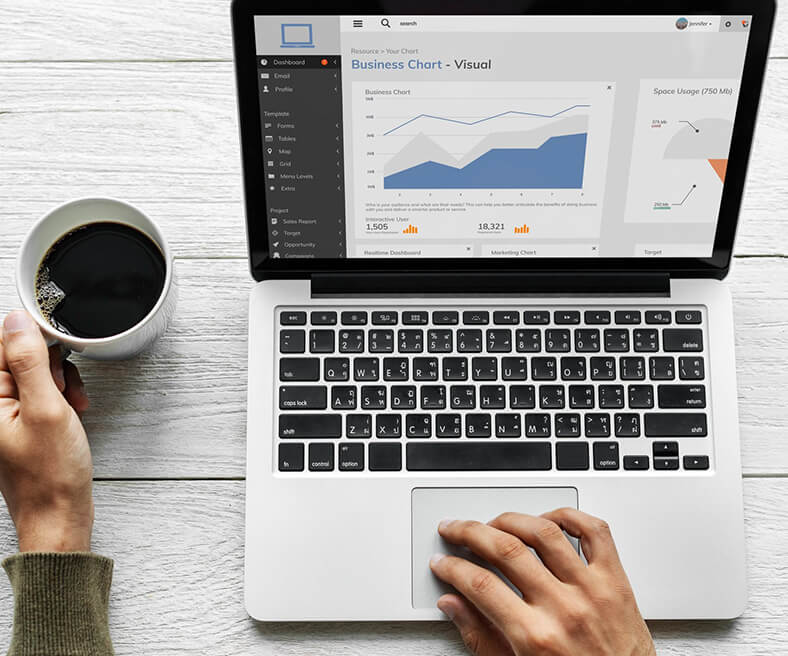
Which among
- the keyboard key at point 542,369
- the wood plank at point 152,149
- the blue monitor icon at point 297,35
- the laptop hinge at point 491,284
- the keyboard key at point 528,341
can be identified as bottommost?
the keyboard key at point 542,369

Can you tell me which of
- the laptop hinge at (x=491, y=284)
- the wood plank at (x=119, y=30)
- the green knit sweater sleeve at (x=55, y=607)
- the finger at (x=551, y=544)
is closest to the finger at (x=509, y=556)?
the finger at (x=551, y=544)

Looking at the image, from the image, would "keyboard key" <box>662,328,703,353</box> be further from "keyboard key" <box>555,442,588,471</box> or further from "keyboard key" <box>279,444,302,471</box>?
"keyboard key" <box>279,444,302,471</box>

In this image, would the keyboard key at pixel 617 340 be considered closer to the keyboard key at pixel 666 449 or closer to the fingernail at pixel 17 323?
the keyboard key at pixel 666 449

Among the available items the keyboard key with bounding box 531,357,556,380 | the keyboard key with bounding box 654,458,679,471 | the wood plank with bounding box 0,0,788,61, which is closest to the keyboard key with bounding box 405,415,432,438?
the keyboard key with bounding box 531,357,556,380

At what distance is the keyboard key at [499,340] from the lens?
2.43 feet

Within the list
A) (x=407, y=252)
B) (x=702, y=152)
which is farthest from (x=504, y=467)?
(x=702, y=152)

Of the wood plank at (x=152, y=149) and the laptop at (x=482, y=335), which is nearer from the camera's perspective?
the laptop at (x=482, y=335)

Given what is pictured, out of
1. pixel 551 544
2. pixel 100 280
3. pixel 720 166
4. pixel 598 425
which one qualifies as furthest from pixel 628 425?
pixel 100 280

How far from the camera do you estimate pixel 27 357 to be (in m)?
0.67

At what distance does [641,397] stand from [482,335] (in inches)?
6.0

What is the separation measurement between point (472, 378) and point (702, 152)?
0.27 m

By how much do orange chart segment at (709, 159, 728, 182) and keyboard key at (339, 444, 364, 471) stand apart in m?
0.39

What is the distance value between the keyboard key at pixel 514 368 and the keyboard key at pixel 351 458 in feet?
0.48

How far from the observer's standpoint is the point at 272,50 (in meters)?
0.64
